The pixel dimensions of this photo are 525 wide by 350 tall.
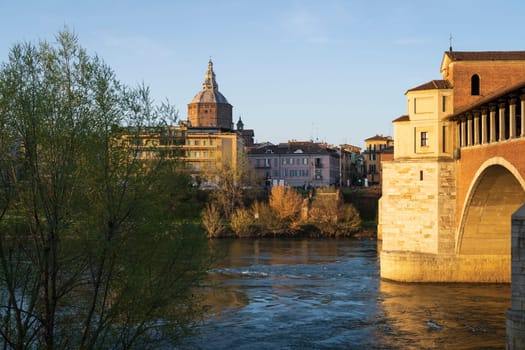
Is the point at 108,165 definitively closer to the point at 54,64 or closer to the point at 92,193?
the point at 92,193

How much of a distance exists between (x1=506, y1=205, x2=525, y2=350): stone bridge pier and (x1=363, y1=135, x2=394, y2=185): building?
90960mm

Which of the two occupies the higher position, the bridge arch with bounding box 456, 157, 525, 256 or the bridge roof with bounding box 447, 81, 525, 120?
the bridge roof with bounding box 447, 81, 525, 120

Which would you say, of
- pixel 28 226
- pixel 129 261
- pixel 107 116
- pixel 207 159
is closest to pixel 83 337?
pixel 129 261

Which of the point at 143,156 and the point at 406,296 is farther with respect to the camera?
the point at 406,296

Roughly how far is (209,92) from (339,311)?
110 metres

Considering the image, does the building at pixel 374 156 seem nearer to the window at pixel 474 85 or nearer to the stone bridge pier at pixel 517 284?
the window at pixel 474 85

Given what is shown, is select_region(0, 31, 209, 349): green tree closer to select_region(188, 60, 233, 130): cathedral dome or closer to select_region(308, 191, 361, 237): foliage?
select_region(308, 191, 361, 237): foliage

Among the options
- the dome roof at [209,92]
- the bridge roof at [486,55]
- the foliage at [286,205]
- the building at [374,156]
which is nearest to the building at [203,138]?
the dome roof at [209,92]

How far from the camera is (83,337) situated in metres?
12.7

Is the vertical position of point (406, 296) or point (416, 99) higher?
point (416, 99)

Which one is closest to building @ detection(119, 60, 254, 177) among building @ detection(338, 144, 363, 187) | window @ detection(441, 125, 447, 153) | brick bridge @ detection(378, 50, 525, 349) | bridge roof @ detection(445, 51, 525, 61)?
brick bridge @ detection(378, 50, 525, 349)

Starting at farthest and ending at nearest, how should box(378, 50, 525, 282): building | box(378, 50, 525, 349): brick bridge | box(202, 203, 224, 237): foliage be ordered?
box(202, 203, 224, 237): foliage < box(378, 50, 525, 282): building < box(378, 50, 525, 349): brick bridge

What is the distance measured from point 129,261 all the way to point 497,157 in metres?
17.0

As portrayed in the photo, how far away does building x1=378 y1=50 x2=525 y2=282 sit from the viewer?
→ 1215 inches
